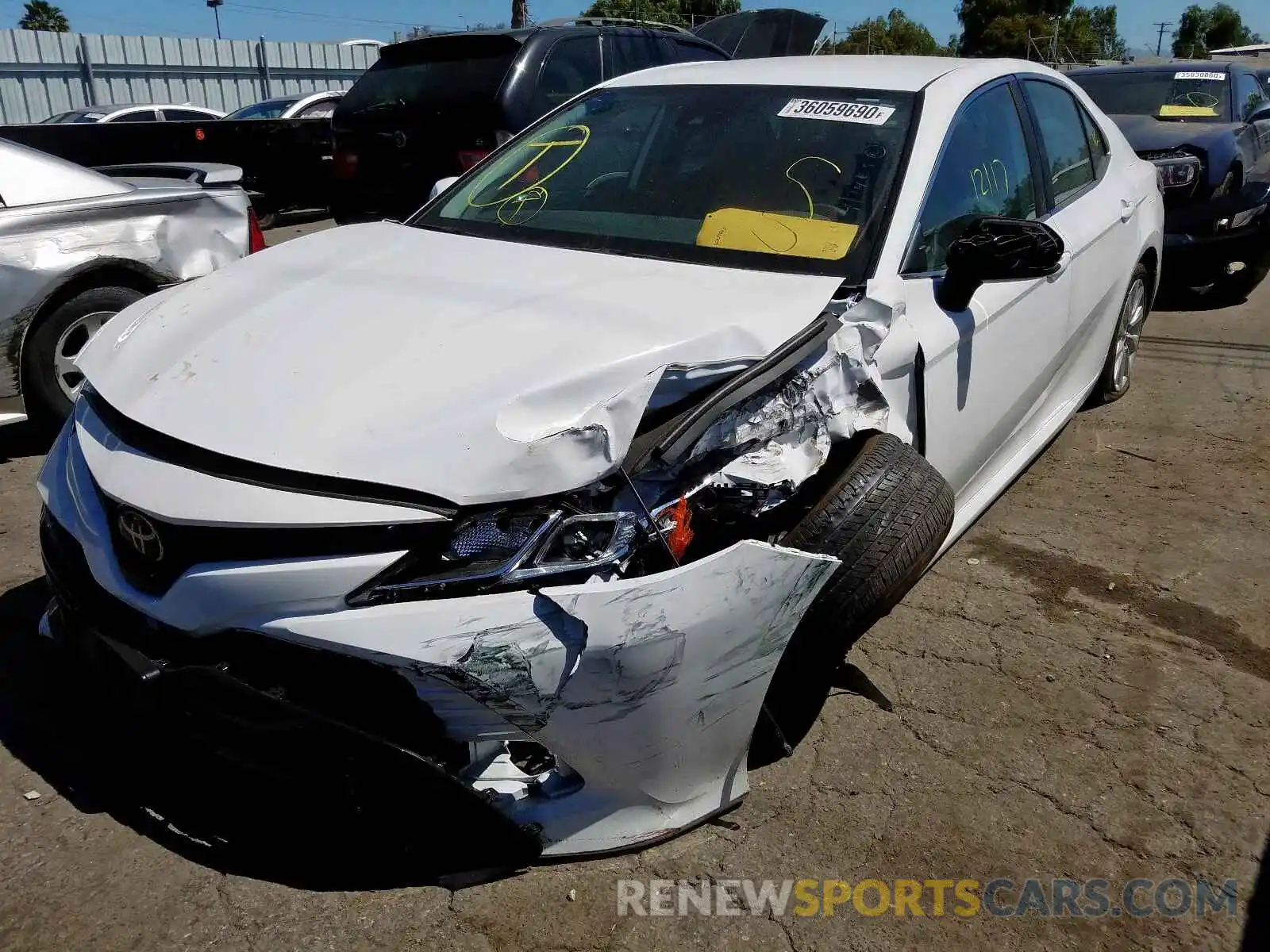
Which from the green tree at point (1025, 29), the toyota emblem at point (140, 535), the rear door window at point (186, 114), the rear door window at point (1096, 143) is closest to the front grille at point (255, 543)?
the toyota emblem at point (140, 535)

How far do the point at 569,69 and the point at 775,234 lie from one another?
5.01 m

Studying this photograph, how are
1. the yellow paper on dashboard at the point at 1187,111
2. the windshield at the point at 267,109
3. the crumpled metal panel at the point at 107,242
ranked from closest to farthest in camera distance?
the crumpled metal panel at the point at 107,242 < the yellow paper on dashboard at the point at 1187,111 < the windshield at the point at 267,109

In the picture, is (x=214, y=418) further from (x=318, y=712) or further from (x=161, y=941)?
(x=161, y=941)

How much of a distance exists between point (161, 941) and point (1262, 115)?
30.6ft

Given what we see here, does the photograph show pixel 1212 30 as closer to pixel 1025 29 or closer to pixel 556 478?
pixel 1025 29

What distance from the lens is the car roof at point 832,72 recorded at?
3.45 metres

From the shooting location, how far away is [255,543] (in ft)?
6.63

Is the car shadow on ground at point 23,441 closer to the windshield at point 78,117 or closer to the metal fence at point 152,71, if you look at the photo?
the windshield at point 78,117

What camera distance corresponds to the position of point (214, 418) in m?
2.23

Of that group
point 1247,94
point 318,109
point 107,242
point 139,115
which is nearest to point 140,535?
point 107,242

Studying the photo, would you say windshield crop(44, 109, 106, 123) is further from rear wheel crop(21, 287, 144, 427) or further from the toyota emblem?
the toyota emblem

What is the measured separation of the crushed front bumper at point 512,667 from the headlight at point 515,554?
34 mm

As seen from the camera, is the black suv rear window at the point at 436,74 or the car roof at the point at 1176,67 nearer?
the black suv rear window at the point at 436,74

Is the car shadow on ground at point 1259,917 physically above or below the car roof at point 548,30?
below
